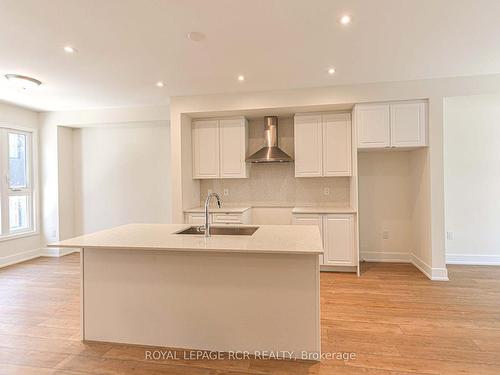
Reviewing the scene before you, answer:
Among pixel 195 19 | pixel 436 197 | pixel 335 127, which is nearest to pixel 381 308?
pixel 436 197

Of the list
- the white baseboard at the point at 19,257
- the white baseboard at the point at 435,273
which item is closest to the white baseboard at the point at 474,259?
the white baseboard at the point at 435,273

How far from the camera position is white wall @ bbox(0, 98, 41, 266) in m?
4.75

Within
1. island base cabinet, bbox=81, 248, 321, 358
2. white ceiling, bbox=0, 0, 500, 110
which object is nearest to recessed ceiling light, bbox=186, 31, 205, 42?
white ceiling, bbox=0, 0, 500, 110

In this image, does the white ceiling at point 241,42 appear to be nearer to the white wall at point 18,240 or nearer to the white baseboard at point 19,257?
the white wall at point 18,240

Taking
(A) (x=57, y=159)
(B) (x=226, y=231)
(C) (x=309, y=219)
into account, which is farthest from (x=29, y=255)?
(C) (x=309, y=219)

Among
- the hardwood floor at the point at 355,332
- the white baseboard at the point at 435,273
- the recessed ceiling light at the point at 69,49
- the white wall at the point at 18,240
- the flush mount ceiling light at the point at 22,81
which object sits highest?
the recessed ceiling light at the point at 69,49

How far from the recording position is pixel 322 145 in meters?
4.38

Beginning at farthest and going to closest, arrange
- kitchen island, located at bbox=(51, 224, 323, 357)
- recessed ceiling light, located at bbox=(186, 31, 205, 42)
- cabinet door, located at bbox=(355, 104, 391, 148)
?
cabinet door, located at bbox=(355, 104, 391, 148), recessed ceiling light, located at bbox=(186, 31, 205, 42), kitchen island, located at bbox=(51, 224, 323, 357)

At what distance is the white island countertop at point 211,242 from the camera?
6.56ft

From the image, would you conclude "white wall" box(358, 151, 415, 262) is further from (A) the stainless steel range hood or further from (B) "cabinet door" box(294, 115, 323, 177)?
(A) the stainless steel range hood

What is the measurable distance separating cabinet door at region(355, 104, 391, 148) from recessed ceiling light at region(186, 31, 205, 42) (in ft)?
7.80

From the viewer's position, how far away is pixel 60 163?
17.7ft

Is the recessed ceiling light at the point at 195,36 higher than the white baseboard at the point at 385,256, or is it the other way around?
the recessed ceiling light at the point at 195,36

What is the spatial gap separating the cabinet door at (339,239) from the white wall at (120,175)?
2866mm
